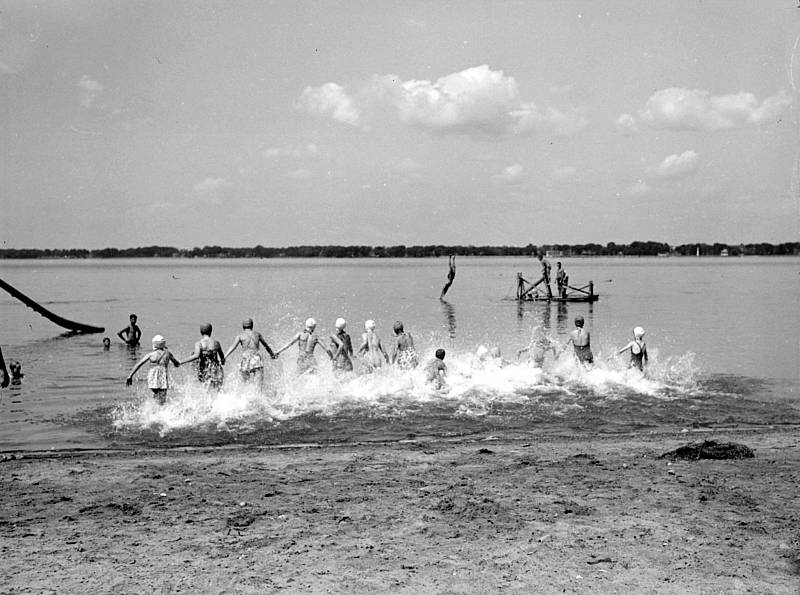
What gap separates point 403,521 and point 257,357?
27.6 ft

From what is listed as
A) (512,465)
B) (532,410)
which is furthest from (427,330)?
(512,465)

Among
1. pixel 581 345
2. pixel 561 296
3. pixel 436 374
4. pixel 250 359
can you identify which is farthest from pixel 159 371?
pixel 561 296

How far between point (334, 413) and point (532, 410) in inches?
160

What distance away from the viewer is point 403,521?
8.29 m

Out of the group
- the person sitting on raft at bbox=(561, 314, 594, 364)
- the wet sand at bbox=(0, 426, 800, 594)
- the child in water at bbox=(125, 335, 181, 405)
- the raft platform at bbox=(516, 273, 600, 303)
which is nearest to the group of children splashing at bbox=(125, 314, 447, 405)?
the child in water at bbox=(125, 335, 181, 405)

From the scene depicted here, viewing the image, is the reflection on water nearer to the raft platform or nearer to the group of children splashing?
the raft platform

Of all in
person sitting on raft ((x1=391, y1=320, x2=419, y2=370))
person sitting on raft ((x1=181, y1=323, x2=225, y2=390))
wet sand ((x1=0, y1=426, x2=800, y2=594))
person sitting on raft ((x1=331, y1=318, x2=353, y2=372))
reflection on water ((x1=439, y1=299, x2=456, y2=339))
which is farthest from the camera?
reflection on water ((x1=439, y1=299, x2=456, y2=339))

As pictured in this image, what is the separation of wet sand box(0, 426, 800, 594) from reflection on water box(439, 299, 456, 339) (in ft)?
73.6

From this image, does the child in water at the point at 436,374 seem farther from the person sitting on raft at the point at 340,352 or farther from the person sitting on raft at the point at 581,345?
the person sitting on raft at the point at 581,345

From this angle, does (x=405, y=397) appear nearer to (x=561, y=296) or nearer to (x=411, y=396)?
(x=411, y=396)

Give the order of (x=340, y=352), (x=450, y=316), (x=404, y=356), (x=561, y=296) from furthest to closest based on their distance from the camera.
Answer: (x=561, y=296) → (x=450, y=316) → (x=404, y=356) → (x=340, y=352)

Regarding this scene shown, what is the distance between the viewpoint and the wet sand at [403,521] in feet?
22.2

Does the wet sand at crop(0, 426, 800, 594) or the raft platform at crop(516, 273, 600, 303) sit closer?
the wet sand at crop(0, 426, 800, 594)

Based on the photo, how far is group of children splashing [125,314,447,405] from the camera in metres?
14.8
